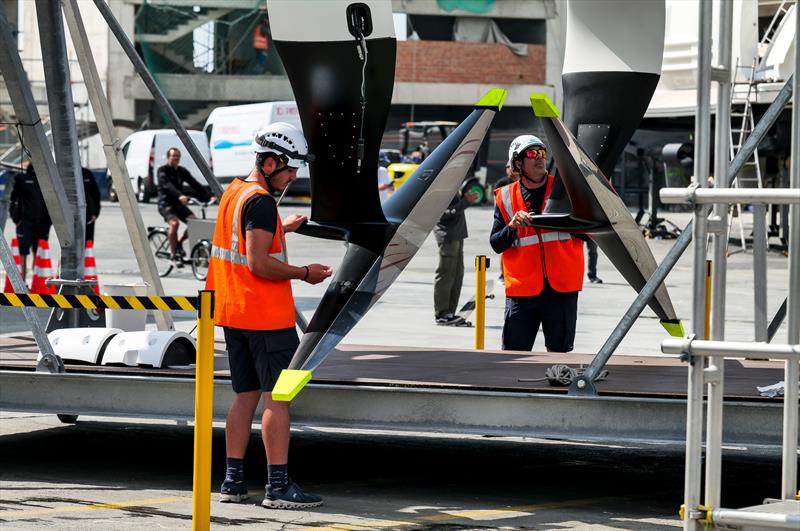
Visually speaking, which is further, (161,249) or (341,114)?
(161,249)

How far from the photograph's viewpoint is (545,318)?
32.5 ft

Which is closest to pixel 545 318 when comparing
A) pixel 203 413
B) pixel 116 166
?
pixel 116 166

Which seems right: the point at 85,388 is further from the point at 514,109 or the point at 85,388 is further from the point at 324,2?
the point at 514,109

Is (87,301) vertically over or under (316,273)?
under

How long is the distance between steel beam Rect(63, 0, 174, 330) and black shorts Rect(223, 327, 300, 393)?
2.99m

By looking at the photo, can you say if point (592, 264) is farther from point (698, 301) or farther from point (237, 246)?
point (698, 301)

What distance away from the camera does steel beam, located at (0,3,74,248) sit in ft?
31.6

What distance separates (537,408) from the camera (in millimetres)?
7613

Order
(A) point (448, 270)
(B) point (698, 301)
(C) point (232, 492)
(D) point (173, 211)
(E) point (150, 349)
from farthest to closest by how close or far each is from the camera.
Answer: (D) point (173, 211)
(A) point (448, 270)
(E) point (150, 349)
(C) point (232, 492)
(B) point (698, 301)

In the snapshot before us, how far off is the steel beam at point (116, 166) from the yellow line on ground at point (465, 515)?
12.2 ft

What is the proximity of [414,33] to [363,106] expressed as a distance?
185ft

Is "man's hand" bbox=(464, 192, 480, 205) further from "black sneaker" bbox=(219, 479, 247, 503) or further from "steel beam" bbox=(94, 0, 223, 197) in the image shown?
"black sneaker" bbox=(219, 479, 247, 503)

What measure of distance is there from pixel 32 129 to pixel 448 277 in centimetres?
810

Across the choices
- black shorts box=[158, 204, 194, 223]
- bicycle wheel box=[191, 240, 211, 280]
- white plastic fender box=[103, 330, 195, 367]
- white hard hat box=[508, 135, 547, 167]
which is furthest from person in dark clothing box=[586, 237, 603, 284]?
white plastic fender box=[103, 330, 195, 367]
